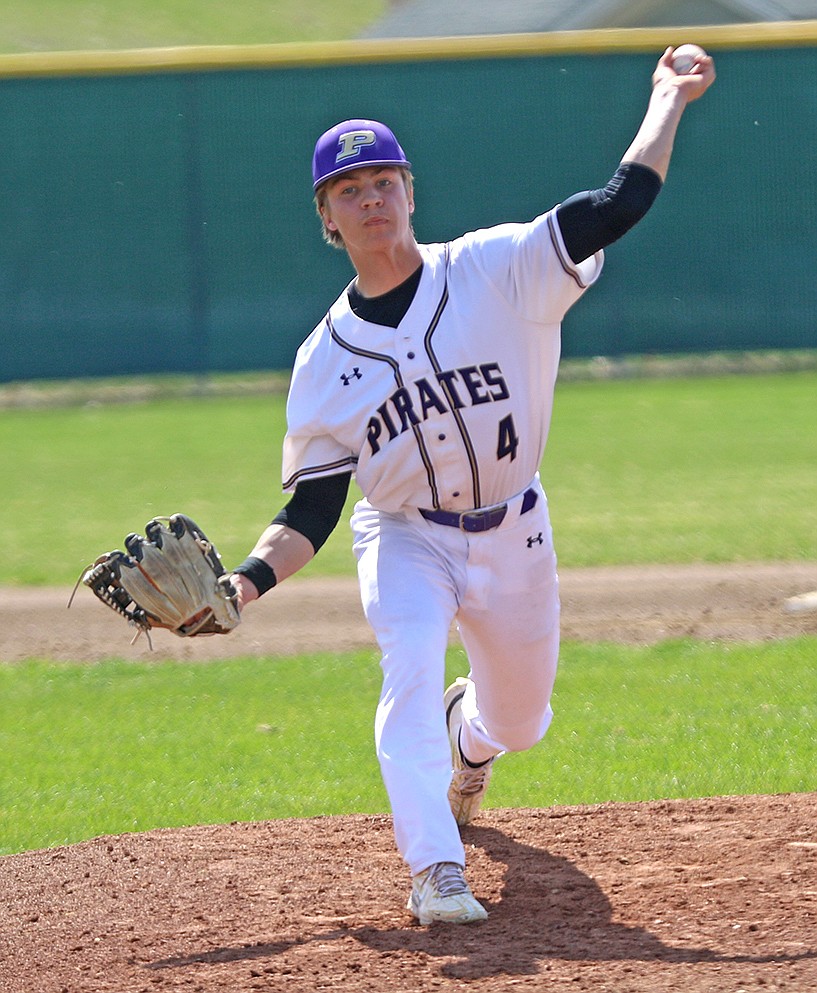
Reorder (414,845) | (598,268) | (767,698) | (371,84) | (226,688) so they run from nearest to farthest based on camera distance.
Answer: (414,845) → (598,268) → (767,698) → (226,688) → (371,84)

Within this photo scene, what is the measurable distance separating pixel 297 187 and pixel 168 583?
12.4 meters

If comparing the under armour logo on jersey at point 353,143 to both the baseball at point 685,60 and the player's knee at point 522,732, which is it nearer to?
the baseball at point 685,60

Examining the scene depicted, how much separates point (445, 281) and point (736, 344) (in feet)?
39.4

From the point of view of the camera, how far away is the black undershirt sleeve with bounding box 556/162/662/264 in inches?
138

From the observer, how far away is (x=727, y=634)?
6.74 m

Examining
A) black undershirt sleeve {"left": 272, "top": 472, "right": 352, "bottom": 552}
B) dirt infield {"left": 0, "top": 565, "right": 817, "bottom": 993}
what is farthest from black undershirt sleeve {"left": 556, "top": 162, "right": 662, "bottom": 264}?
dirt infield {"left": 0, "top": 565, "right": 817, "bottom": 993}

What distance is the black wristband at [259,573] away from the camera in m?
3.67

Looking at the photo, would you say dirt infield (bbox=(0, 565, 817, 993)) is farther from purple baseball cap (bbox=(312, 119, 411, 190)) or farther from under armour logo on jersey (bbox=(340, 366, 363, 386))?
purple baseball cap (bbox=(312, 119, 411, 190))

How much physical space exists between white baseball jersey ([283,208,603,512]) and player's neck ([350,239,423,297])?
0.15 ft

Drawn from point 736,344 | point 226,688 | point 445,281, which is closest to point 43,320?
point 736,344

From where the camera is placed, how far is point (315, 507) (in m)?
3.83

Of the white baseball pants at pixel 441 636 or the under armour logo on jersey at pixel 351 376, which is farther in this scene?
the under armour logo on jersey at pixel 351 376

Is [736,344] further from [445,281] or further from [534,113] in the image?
[445,281]

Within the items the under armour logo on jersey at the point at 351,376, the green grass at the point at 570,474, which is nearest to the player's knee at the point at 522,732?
the under armour logo on jersey at the point at 351,376
